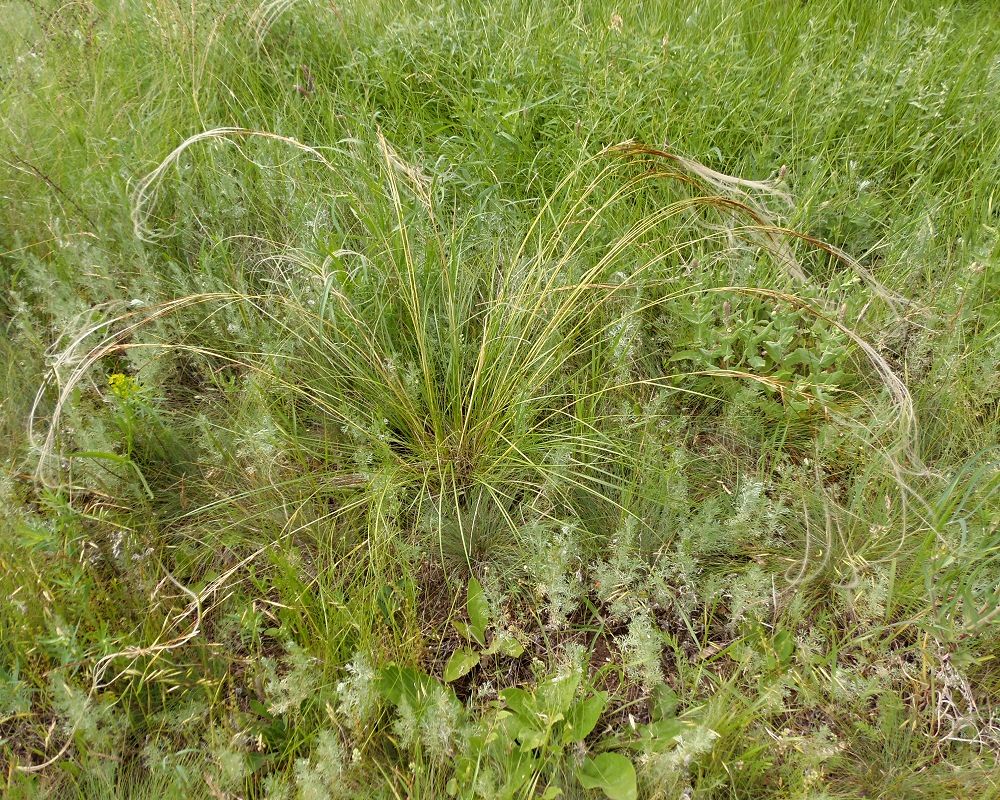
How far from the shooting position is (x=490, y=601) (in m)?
1.71

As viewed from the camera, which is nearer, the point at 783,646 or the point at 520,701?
the point at 520,701

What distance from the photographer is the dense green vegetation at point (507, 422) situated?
147cm

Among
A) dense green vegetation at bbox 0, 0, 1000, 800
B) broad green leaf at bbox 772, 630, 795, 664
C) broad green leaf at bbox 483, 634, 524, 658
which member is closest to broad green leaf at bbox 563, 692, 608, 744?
dense green vegetation at bbox 0, 0, 1000, 800

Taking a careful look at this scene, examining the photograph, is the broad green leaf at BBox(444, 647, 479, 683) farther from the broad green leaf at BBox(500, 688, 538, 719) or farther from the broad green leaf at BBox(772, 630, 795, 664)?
the broad green leaf at BBox(772, 630, 795, 664)

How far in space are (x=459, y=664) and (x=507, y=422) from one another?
566 millimetres

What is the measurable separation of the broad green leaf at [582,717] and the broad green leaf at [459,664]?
0.23 m

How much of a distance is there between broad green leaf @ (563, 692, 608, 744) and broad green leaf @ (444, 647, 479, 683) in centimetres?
23

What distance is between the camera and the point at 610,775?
4.57 feet

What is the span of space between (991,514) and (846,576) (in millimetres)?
319

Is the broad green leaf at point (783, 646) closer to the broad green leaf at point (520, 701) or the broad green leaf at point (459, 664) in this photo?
the broad green leaf at point (520, 701)

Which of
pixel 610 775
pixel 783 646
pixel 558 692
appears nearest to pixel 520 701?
pixel 558 692

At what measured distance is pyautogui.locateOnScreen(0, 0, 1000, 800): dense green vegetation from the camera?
57.9 inches

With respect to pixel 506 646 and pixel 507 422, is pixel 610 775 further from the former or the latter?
pixel 507 422

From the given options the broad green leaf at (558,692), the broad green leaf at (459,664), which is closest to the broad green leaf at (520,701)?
the broad green leaf at (558,692)
